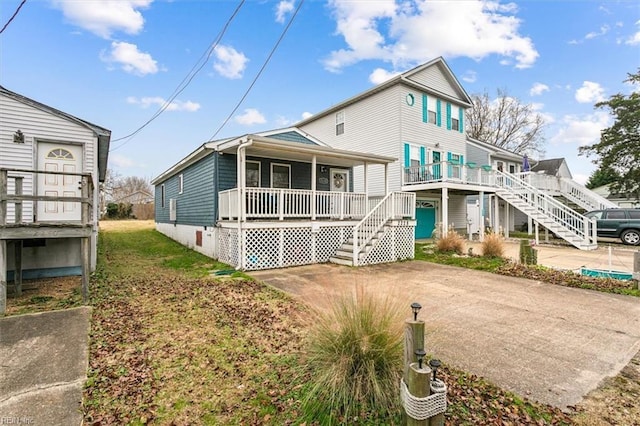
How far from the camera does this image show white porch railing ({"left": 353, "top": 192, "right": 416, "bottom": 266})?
9.66m

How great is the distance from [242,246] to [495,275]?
686 cm

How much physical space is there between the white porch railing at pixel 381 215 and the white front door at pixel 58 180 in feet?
24.7

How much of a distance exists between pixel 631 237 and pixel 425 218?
9168 millimetres

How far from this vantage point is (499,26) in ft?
35.0

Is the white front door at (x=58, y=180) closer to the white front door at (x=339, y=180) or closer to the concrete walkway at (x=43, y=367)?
the concrete walkway at (x=43, y=367)

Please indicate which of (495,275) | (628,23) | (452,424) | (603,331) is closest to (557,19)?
(628,23)

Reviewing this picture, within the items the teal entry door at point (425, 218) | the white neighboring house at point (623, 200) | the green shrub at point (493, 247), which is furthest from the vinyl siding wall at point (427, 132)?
the white neighboring house at point (623, 200)

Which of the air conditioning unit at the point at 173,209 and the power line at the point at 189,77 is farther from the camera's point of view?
the air conditioning unit at the point at 173,209

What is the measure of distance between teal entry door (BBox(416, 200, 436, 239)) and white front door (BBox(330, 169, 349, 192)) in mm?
5487

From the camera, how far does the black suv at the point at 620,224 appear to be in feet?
47.5

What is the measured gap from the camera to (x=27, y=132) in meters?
7.22

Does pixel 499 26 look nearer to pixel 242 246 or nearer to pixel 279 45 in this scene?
pixel 279 45

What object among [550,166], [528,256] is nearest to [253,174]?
[528,256]

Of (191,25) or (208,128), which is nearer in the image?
(191,25)
